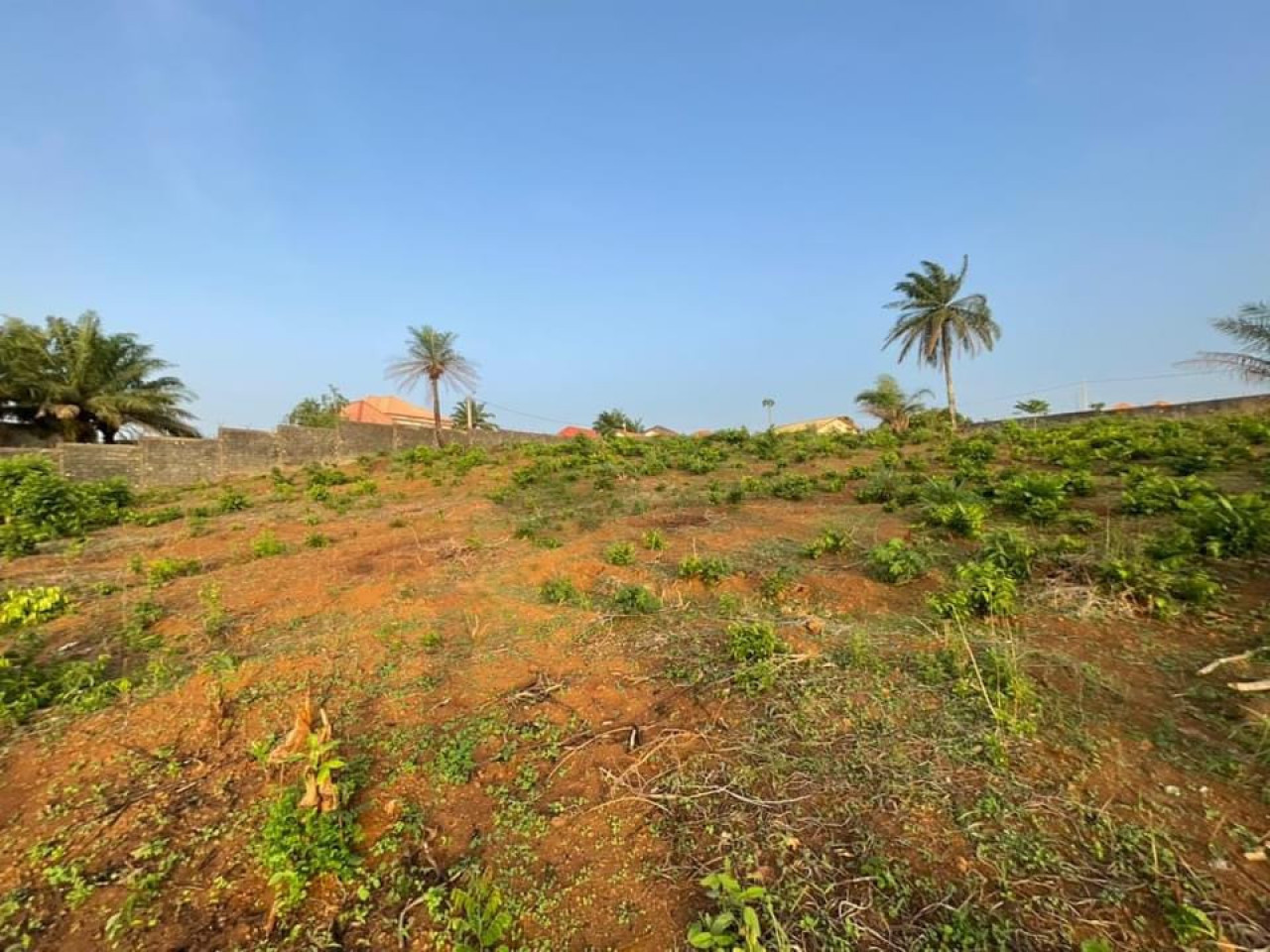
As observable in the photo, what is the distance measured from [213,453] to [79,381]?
22.9 ft

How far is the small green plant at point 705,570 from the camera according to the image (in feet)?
14.5

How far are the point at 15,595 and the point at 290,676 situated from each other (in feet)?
→ 9.93

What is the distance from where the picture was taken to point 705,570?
4.44 m

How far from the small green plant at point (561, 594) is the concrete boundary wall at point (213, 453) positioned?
13671 mm

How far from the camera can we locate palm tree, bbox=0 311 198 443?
51.6 feet

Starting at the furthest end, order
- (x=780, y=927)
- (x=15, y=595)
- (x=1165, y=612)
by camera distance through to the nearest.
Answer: (x=15, y=595) → (x=1165, y=612) → (x=780, y=927)

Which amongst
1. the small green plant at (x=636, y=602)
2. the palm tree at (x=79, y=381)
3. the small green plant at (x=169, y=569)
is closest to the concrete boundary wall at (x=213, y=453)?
the palm tree at (x=79, y=381)

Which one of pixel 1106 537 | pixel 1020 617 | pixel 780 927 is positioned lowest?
pixel 780 927

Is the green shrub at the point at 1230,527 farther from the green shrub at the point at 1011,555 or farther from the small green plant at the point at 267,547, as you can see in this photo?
the small green plant at the point at 267,547

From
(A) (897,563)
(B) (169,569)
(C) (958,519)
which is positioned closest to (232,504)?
(B) (169,569)

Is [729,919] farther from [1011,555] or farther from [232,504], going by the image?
[232,504]

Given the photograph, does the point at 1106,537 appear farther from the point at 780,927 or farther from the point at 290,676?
the point at 290,676

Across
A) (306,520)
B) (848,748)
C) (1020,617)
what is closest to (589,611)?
(848,748)

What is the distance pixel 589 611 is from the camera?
412 centimetres
